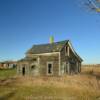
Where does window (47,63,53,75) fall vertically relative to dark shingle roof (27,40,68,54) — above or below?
below

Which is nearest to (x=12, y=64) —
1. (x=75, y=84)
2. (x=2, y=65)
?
(x=2, y=65)

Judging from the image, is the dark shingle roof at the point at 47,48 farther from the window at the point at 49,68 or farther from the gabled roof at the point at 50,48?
the window at the point at 49,68

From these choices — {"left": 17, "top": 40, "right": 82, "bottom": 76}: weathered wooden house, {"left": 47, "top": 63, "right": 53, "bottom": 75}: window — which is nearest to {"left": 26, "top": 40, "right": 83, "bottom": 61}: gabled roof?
{"left": 17, "top": 40, "right": 82, "bottom": 76}: weathered wooden house

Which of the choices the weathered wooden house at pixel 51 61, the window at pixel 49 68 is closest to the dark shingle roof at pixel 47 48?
the weathered wooden house at pixel 51 61

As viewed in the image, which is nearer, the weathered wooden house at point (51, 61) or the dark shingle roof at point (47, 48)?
the weathered wooden house at point (51, 61)

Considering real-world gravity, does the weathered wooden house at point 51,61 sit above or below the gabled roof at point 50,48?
below

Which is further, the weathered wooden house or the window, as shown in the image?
the window

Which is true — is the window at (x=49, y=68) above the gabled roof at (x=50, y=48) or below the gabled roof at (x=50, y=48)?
below

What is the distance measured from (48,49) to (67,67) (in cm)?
402

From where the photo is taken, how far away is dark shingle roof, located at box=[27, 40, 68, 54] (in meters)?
29.1

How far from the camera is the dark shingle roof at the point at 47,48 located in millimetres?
29123

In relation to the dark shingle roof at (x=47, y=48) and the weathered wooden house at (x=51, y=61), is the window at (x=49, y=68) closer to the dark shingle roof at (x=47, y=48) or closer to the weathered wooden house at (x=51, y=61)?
A: the weathered wooden house at (x=51, y=61)

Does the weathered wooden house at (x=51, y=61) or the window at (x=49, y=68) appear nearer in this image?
the weathered wooden house at (x=51, y=61)

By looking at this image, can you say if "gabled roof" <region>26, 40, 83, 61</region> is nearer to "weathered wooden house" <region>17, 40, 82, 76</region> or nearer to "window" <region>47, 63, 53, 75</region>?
"weathered wooden house" <region>17, 40, 82, 76</region>
